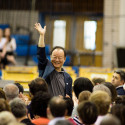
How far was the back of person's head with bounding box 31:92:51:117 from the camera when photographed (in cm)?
372

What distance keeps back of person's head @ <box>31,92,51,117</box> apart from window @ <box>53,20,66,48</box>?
1005 centimetres

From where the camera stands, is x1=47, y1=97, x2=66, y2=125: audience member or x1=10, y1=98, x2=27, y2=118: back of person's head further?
x1=10, y1=98, x2=27, y2=118: back of person's head

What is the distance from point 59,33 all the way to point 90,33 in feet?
4.16

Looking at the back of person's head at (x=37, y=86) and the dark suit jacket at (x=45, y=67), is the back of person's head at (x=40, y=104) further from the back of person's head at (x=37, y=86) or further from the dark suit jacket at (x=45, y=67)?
the dark suit jacket at (x=45, y=67)

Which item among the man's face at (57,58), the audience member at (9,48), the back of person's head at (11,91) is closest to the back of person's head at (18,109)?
the back of person's head at (11,91)

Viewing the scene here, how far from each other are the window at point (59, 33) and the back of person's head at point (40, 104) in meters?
10.0

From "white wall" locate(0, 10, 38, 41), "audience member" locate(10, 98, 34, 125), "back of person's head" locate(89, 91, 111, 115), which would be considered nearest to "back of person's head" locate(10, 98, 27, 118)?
"audience member" locate(10, 98, 34, 125)

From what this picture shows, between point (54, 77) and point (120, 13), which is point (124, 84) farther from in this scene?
point (120, 13)

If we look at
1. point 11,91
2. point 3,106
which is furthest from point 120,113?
point 11,91

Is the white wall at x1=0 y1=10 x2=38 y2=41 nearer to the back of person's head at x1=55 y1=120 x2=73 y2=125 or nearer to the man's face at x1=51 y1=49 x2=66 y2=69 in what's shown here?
the man's face at x1=51 y1=49 x2=66 y2=69

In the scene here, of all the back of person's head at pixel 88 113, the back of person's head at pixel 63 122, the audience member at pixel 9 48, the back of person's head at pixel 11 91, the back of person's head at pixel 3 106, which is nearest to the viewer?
the back of person's head at pixel 63 122

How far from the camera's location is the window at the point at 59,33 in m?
13.8

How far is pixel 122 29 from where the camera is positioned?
13.1 meters

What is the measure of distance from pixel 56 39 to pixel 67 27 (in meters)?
0.65
